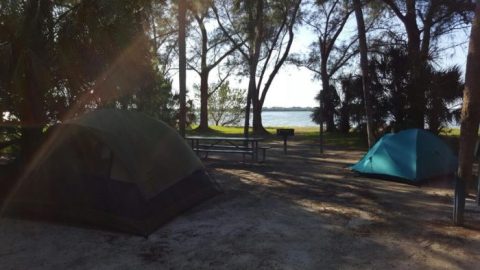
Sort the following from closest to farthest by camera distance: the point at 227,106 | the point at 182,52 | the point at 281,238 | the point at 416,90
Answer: the point at 281,238
the point at 182,52
the point at 416,90
the point at 227,106

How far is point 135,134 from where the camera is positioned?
692 cm

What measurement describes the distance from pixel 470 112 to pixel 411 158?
359 centimetres

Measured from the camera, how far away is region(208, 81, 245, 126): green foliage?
49.3 metres

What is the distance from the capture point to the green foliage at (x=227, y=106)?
4934cm


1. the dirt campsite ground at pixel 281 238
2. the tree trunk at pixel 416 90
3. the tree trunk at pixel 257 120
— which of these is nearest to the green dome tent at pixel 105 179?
the dirt campsite ground at pixel 281 238

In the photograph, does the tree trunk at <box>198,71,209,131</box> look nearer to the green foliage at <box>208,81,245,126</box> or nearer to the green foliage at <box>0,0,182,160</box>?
the green foliage at <box>208,81,245,126</box>

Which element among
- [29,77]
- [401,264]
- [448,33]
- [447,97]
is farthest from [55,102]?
[448,33]

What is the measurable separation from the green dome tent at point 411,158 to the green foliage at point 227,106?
1523 inches

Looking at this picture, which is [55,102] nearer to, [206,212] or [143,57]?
[143,57]

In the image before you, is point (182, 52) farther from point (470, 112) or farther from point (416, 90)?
point (416, 90)

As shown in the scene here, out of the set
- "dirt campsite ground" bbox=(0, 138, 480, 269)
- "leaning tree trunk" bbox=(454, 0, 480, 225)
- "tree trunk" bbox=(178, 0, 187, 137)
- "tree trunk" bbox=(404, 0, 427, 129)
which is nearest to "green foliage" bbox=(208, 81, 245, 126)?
"tree trunk" bbox=(404, 0, 427, 129)

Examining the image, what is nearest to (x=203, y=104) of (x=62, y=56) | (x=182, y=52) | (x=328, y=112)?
(x=328, y=112)

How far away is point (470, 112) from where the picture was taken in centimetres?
639

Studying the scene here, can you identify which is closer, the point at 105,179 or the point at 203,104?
the point at 105,179
